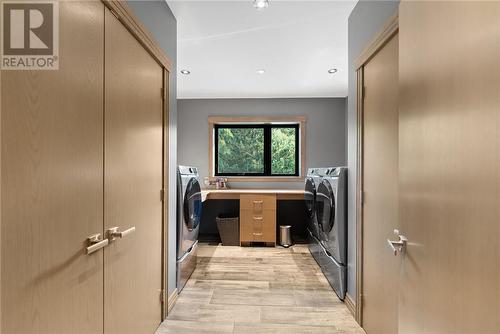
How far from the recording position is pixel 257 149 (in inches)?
187

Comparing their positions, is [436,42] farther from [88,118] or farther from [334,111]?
[334,111]

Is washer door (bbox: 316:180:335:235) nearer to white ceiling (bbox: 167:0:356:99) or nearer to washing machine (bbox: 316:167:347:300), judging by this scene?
washing machine (bbox: 316:167:347:300)

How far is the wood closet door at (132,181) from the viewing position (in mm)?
1248

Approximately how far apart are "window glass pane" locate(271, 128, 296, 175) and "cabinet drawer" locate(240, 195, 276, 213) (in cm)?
85

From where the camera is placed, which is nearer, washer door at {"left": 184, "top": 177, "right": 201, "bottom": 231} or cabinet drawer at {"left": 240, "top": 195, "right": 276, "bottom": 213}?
washer door at {"left": 184, "top": 177, "right": 201, "bottom": 231}

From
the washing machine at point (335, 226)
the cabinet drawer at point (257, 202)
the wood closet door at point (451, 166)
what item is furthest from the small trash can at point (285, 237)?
the wood closet door at point (451, 166)

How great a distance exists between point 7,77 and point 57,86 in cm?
17

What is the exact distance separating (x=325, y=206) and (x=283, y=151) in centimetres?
215

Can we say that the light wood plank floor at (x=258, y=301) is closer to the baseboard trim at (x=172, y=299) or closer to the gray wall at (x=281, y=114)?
the baseboard trim at (x=172, y=299)

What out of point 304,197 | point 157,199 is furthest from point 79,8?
A: point 304,197

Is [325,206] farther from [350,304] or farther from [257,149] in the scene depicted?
[257,149]

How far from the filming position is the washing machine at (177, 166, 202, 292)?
240 centimetres

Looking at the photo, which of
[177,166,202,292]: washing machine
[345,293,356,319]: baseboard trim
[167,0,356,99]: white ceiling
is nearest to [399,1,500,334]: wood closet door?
[345,293,356,319]: baseboard trim

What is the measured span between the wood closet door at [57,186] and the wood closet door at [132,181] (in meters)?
0.09
